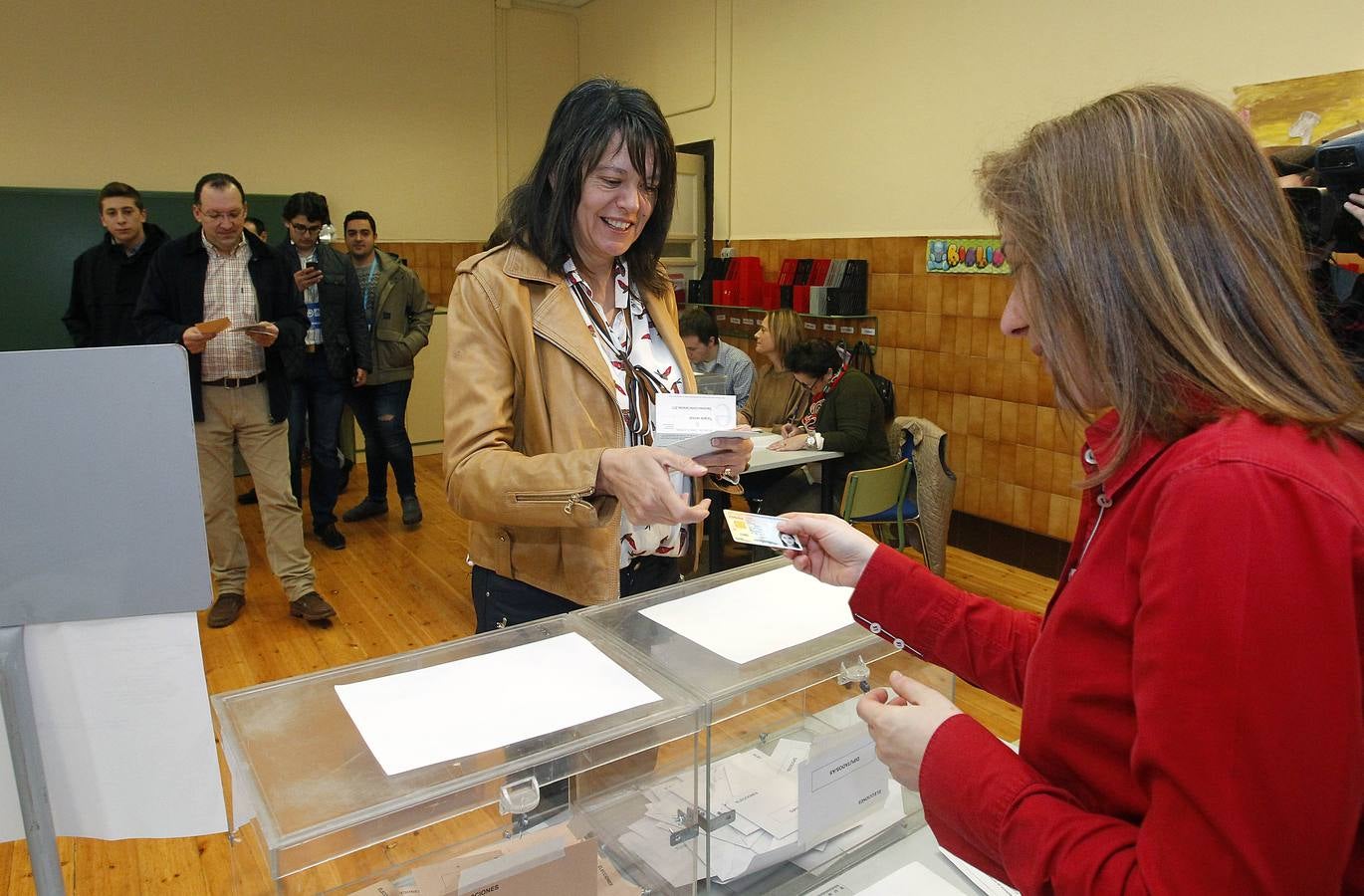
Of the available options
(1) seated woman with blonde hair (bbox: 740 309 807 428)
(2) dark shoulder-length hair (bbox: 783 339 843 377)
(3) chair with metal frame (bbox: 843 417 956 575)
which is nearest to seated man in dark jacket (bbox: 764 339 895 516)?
(2) dark shoulder-length hair (bbox: 783 339 843 377)

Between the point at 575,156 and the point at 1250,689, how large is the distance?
1.32 m

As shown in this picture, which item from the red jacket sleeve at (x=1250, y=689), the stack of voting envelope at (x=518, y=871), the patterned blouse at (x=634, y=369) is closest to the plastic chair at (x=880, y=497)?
the patterned blouse at (x=634, y=369)

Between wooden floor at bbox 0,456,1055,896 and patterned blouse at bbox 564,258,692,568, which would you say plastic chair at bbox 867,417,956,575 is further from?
patterned blouse at bbox 564,258,692,568

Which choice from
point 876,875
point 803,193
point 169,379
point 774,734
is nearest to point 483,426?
point 169,379

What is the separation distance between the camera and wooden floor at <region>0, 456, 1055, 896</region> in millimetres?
2396

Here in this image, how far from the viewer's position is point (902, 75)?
201 inches

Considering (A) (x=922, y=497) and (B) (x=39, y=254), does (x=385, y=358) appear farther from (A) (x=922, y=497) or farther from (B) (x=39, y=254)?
(A) (x=922, y=497)

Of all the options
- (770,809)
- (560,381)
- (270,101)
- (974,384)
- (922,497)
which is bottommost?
(922,497)

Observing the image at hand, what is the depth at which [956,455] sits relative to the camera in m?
5.16

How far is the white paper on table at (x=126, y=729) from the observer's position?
1078mm

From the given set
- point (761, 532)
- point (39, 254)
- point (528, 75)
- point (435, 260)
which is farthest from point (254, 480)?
A: point (528, 75)

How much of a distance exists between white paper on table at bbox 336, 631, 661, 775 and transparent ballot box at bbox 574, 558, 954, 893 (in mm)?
88

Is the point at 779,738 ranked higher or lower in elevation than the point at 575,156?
lower

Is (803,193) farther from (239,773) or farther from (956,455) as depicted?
(239,773)
